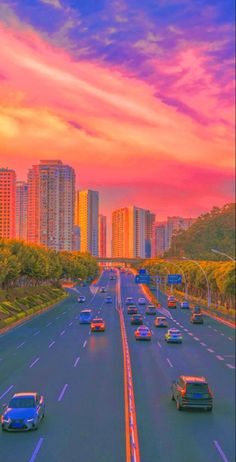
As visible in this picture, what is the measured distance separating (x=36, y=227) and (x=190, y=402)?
520 feet

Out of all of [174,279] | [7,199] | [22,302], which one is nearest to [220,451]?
[7,199]

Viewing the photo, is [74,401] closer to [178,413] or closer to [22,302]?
[178,413]

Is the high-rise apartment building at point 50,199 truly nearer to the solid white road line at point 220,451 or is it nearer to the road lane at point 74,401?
the road lane at point 74,401

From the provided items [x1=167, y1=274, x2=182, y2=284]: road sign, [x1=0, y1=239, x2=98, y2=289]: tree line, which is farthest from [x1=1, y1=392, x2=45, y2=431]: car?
[x1=167, y1=274, x2=182, y2=284]: road sign

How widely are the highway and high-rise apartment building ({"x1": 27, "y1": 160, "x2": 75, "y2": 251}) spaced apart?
12382cm

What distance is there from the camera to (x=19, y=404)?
2253 cm

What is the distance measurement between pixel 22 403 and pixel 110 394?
282 inches

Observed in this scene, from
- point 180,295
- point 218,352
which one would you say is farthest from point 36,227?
point 218,352

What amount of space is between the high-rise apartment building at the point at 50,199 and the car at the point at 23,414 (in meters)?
154

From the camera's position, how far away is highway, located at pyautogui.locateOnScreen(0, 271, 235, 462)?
1944 cm

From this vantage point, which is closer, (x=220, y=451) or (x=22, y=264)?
(x=220, y=451)

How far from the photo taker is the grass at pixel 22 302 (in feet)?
231

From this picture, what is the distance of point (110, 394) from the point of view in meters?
28.9

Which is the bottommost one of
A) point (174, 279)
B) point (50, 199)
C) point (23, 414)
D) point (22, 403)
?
point (23, 414)
